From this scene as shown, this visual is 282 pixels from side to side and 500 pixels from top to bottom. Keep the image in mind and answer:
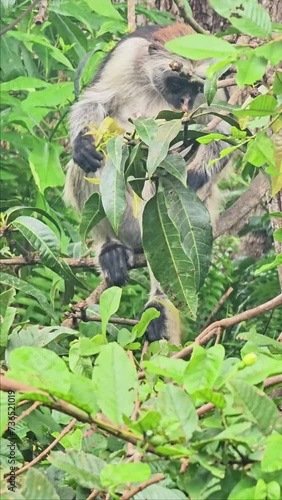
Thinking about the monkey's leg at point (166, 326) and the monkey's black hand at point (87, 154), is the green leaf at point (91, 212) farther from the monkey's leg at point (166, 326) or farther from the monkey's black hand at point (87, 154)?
the monkey's black hand at point (87, 154)

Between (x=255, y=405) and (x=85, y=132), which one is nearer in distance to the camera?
(x=255, y=405)

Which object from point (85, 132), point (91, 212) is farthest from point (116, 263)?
point (91, 212)

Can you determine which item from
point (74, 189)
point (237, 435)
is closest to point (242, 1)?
point (237, 435)

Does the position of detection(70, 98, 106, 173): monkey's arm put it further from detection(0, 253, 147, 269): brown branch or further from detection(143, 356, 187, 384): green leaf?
detection(143, 356, 187, 384): green leaf

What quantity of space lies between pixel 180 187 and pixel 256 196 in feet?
2.78

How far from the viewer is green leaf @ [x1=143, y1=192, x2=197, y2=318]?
2.41 m

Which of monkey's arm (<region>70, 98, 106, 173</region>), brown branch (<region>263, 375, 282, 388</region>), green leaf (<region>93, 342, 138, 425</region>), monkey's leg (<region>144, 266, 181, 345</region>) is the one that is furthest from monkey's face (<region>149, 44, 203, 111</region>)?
green leaf (<region>93, 342, 138, 425</region>)

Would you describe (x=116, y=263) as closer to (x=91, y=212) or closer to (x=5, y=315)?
(x=91, y=212)

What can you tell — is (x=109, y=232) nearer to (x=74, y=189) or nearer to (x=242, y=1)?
(x=74, y=189)

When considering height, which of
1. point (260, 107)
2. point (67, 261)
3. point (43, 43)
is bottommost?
point (67, 261)

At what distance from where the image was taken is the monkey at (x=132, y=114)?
12.8 feet

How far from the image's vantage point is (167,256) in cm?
244

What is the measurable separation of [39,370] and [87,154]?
2.87 meters

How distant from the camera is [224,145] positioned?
14.2ft
